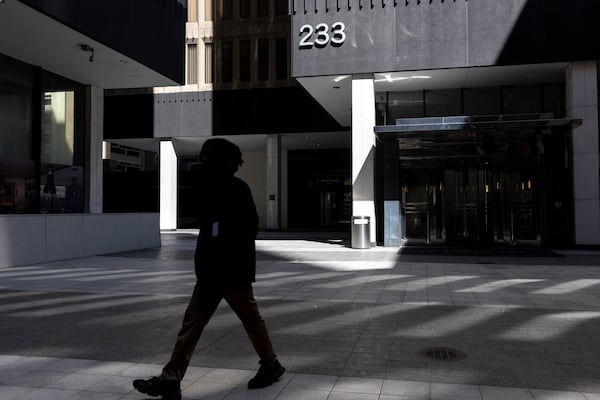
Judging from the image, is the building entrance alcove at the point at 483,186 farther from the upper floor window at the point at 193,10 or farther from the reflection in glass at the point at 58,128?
the upper floor window at the point at 193,10

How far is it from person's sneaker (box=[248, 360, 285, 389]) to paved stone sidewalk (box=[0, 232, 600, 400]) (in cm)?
10

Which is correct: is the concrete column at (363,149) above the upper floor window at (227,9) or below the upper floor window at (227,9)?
below

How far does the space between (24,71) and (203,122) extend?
1391cm

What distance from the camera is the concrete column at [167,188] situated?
31094mm

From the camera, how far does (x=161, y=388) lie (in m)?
3.63

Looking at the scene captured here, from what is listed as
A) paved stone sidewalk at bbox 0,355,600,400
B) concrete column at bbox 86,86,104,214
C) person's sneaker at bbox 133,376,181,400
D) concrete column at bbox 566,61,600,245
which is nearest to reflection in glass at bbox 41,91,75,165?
concrete column at bbox 86,86,104,214

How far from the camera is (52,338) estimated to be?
562cm

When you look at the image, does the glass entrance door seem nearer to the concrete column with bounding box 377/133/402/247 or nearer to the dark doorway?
the concrete column with bounding box 377/133/402/247

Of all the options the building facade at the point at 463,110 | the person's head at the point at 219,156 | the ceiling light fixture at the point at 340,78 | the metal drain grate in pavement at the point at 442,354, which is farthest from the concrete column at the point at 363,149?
the person's head at the point at 219,156

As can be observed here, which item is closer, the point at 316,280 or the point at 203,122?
the point at 316,280

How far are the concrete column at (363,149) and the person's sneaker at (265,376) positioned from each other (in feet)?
44.7

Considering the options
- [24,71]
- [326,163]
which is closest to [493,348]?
[24,71]

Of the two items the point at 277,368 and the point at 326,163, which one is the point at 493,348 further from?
the point at 326,163

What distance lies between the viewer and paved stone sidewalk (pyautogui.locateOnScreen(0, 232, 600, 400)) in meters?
4.09
